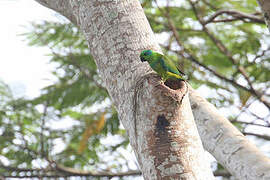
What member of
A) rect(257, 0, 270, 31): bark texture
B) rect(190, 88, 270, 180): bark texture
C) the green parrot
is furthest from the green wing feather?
rect(190, 88, 270, 180): bark texture

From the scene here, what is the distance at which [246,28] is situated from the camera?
4.53m

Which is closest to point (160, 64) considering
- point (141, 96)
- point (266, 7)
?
point (141, 96)

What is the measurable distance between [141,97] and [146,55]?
0.55ft

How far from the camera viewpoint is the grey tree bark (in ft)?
3.51

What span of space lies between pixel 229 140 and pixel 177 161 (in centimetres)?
93

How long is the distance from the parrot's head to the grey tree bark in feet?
0.09

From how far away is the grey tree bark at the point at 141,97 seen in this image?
1068 millimetres

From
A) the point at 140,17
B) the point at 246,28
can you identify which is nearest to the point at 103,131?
the point at 140,17

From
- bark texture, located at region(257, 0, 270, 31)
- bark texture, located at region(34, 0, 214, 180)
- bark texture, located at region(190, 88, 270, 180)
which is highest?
bark texture, located at region(257, 0, 270, 31)

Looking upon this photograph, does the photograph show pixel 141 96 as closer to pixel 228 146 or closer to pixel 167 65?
pixel 167 65

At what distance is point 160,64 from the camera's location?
1229 millimetres

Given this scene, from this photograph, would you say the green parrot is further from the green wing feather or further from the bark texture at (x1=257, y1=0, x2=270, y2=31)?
the bark texture at (x1=257, y1=0, x2=270, y2=31)

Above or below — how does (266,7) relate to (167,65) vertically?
above

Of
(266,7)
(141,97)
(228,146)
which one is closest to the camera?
(141,97)
